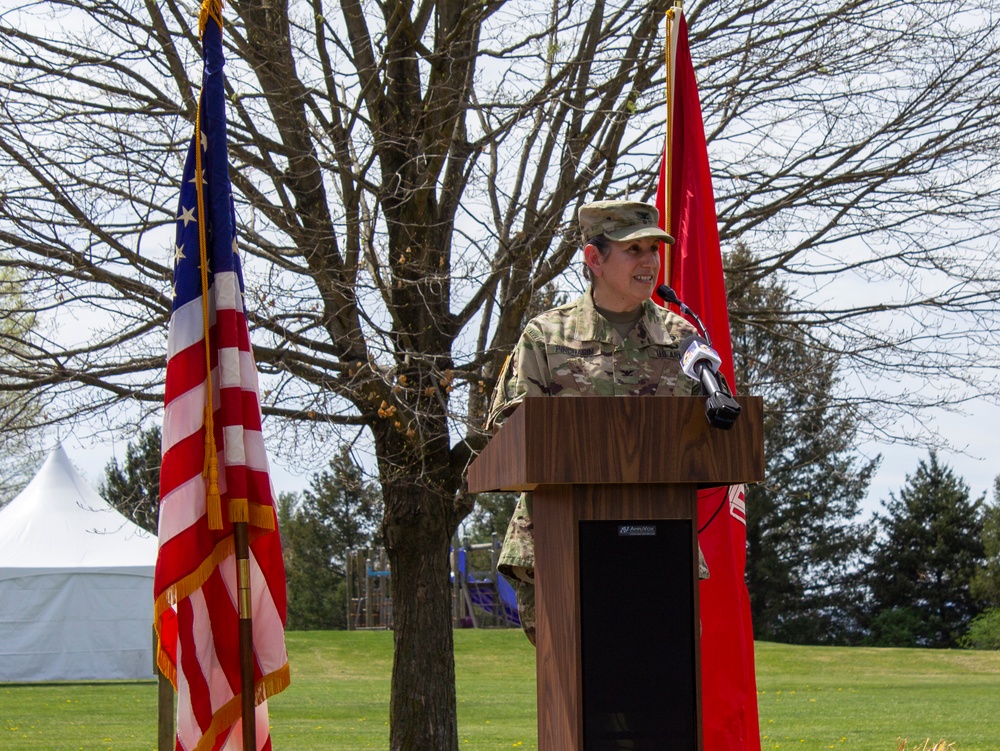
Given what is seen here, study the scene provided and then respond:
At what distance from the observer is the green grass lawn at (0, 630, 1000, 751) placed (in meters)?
12.1

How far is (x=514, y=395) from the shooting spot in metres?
3.53

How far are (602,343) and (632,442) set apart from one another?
0.95 meters

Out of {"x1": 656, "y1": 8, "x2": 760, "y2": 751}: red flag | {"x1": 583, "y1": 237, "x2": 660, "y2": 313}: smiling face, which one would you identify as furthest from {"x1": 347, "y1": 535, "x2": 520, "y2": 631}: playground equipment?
{"x1": 583, "y1": 237, "x2": 660, "y2": 313}: smiling face

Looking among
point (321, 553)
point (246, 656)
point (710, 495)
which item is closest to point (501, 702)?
point (710, 495)

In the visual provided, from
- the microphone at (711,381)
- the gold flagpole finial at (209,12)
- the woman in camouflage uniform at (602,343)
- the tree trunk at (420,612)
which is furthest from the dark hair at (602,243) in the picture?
the tree trunk at (420,612)

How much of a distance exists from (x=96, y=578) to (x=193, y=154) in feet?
61.5

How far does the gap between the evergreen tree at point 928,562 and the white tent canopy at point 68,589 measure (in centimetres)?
2687

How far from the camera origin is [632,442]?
8.94 feet

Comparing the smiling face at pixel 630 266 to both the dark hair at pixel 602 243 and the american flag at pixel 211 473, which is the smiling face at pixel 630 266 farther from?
the american flag at pixel 211 473

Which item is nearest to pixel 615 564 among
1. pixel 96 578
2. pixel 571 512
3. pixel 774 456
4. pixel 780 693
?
pixel 571 512

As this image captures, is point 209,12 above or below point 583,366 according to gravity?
above

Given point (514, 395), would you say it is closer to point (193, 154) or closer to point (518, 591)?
point (518, 591)

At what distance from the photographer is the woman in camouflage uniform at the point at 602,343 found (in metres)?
3.51

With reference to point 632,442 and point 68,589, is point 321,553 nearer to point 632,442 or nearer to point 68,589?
point 68,589
